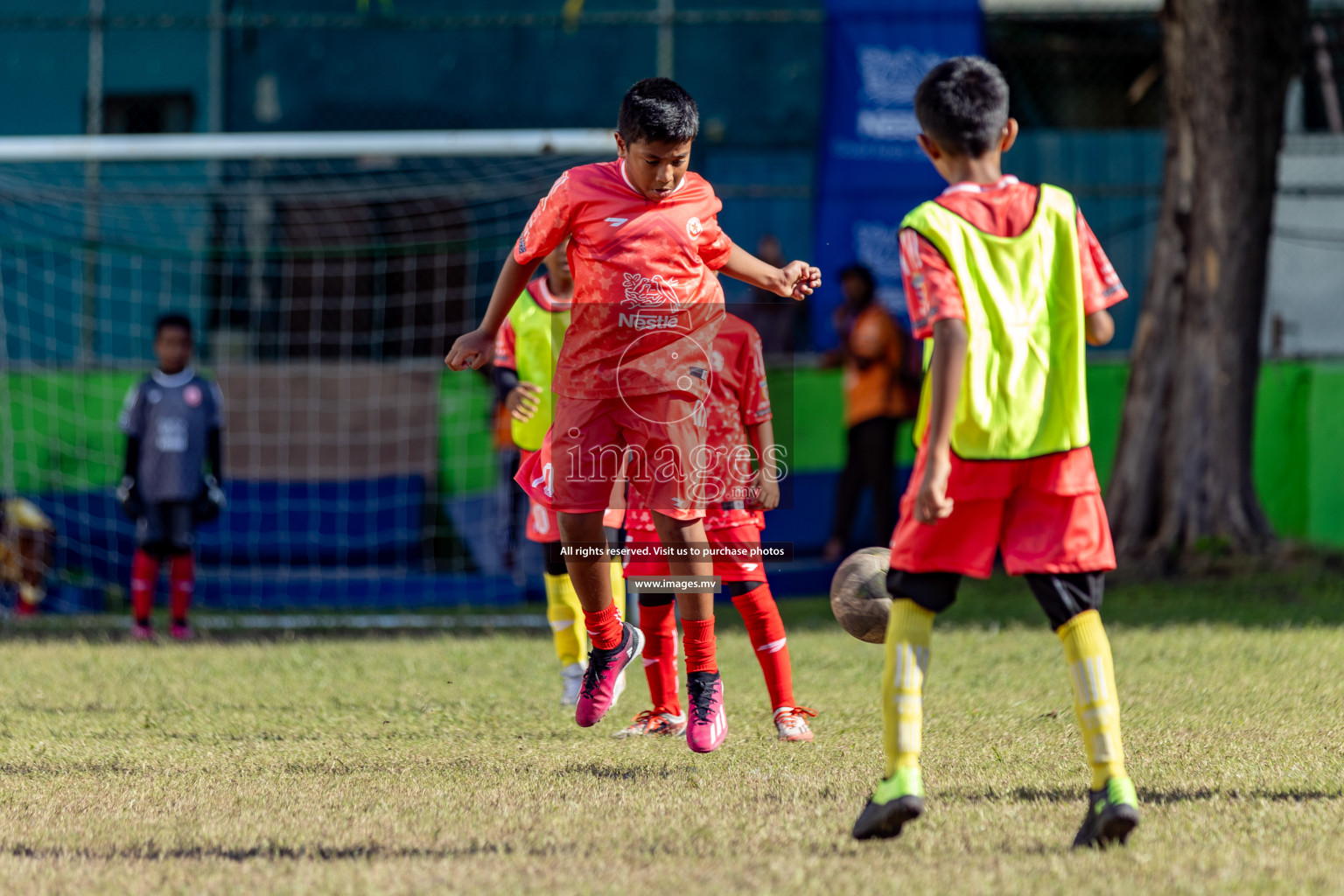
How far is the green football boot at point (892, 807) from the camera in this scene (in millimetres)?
3055

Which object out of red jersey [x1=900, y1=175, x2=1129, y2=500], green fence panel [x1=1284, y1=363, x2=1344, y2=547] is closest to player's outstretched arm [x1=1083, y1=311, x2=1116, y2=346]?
red jersey [x1=900, y1=175, x2=1129, y2=500]

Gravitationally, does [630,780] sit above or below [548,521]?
below

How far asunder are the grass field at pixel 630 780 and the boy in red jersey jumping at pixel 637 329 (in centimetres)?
54

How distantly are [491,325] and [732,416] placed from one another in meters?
0.96

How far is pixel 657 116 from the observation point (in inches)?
157

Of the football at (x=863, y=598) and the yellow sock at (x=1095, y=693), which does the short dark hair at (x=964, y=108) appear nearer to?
the yellow sock at (x=1095, y=693)

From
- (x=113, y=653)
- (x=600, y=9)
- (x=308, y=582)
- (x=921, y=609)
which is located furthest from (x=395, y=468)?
(x=921, y=609)

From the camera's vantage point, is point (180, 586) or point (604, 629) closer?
point (604, 629)

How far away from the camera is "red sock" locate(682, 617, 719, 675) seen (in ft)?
14.4

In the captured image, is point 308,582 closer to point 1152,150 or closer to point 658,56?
point 658,56

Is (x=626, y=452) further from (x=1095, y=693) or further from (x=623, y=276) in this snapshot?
(x=1095, y=693)

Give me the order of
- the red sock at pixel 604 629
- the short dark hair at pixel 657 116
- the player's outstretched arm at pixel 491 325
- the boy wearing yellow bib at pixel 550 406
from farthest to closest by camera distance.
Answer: the boy wearing yellow bib at pixel 550 406 < the red sock at pixel 604 629 < the player's outstretched arm at pixel 491 325 < the short dark hair at pixel 657 116

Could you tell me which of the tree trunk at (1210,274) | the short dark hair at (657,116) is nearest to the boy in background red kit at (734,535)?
the short dark hair at (657,116)

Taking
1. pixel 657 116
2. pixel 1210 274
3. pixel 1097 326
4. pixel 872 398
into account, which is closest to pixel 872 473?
pixel 872 398
